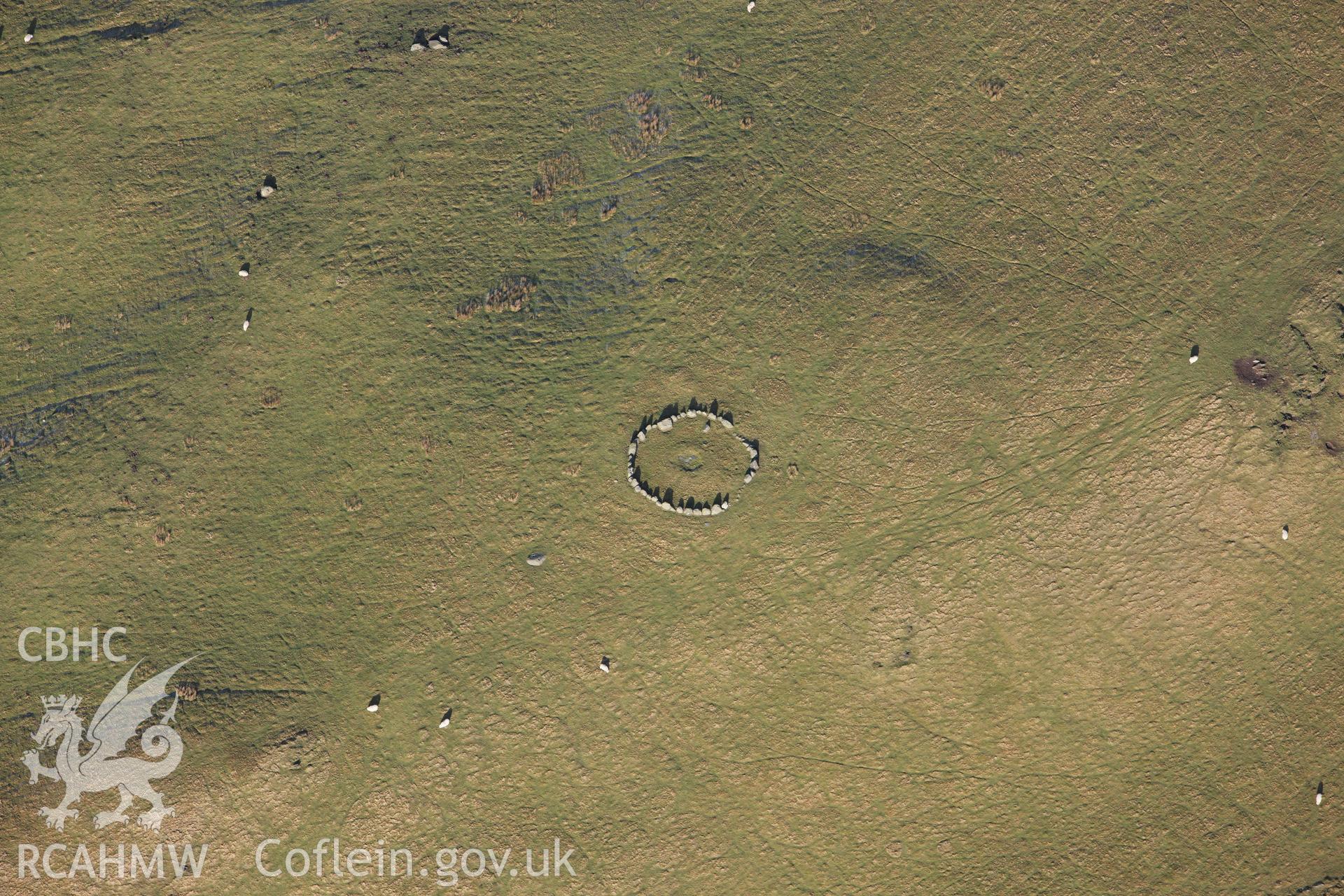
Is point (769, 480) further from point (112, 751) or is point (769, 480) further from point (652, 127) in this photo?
point (112, 751)

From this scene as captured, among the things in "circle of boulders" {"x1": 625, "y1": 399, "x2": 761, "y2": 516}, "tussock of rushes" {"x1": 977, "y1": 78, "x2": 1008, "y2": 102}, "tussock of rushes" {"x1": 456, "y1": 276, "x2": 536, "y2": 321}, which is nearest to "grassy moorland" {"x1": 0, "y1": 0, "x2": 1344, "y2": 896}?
"tussock of rushes" {"x1": 977, "y1": 78, "x2": 1008, "y2": 102}

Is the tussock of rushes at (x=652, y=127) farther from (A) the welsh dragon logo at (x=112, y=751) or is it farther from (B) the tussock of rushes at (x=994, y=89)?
(A) the welsh dragon logo at (x=112, y=751)

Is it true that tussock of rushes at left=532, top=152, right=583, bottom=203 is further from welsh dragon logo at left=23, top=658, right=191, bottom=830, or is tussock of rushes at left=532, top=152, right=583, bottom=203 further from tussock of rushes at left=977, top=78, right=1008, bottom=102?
welsh dragon logo at left=23, top=658, right=191, bottom=830

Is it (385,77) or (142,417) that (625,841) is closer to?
(142,417)

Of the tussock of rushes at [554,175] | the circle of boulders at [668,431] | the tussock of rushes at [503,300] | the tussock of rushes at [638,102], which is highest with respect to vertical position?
the tussock of rushes at [638,102]

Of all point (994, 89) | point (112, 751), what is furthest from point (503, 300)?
point (112, 751)

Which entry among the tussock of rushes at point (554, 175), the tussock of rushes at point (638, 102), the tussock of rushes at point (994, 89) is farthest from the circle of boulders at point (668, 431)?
the tussock of rushes at point (994, 89)
